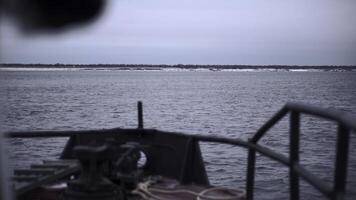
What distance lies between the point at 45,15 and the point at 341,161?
2005 millimetres

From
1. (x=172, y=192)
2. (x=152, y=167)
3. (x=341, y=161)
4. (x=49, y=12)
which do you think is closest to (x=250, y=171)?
(x=172, y=192)

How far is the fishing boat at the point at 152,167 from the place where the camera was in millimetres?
2854

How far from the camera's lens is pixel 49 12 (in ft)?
2.75

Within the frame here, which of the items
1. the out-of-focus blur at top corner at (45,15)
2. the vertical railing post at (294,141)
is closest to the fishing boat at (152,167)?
the vertical railing post at (294,141)

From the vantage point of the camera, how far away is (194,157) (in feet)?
20.3

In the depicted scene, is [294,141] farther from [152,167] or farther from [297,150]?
[152,167]

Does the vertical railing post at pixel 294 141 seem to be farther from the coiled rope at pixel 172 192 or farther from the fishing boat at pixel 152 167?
the coiled rope at pixel 172 192

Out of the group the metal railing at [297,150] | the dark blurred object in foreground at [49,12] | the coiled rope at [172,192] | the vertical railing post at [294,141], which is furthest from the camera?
the coiled rope at [172,192]

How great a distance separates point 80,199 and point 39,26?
370 cm

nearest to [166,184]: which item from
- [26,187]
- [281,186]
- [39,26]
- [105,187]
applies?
[105,187]

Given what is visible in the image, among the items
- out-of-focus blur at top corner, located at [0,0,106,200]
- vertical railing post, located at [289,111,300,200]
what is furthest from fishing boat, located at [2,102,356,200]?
out-of-focus blur at top corner, located at [0,0,106,200]

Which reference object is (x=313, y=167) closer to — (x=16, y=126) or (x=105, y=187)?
(x=105, y=187)

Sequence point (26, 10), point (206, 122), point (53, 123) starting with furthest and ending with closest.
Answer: point (206, 122), point (53, 123), point (26, 10)

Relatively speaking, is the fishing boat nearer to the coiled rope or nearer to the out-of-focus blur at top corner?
the coiled rope
